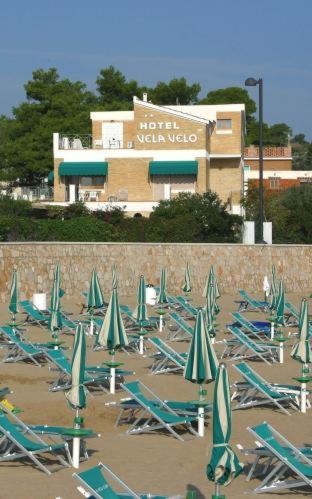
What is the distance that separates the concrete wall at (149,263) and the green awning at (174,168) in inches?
494

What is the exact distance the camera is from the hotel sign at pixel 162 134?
1912 inches

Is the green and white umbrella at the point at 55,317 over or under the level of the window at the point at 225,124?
under

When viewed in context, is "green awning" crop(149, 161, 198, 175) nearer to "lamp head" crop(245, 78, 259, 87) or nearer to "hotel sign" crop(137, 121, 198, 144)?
"hotel sign" crop(137, 121, 198, 144)

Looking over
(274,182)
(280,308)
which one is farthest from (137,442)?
(274,182)

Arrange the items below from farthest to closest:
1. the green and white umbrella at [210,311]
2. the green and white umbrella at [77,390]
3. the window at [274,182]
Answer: the window at [274,182], the green and white umbrella at [210,311], the green and white umbrella at [77,390]

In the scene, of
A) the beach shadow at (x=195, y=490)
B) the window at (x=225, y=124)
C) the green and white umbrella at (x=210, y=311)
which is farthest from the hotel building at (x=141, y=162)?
the beach shadow at (x=195, y=490)

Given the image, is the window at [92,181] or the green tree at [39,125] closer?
the window at [92,181]

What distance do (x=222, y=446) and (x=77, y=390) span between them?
3.16 m

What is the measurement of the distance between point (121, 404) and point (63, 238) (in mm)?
23210

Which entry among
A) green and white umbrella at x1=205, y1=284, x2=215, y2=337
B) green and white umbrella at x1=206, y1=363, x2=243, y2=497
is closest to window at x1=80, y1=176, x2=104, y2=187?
green and white umbrella at x1=205, y1=284, x2=215, y2=337

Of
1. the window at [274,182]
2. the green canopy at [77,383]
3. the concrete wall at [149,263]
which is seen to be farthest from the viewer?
the window at [274,182]

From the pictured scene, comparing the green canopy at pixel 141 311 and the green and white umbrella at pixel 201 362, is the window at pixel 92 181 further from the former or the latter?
the green and white umbrella at pixel 201 362

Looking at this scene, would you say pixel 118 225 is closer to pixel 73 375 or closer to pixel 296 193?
pixel 296 193

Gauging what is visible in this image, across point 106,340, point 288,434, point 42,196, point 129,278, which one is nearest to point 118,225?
point 129,278
